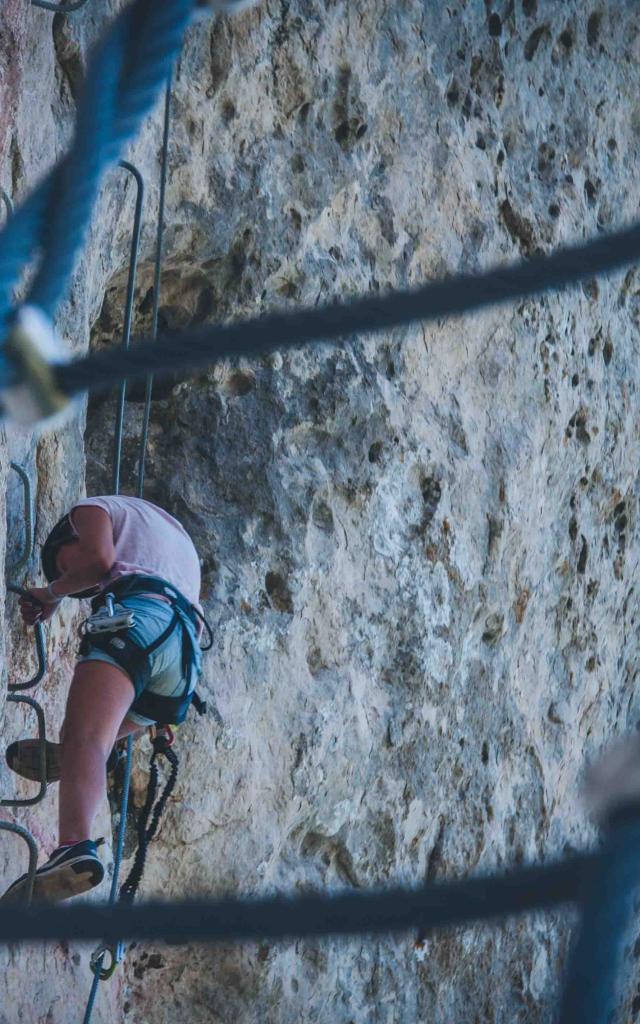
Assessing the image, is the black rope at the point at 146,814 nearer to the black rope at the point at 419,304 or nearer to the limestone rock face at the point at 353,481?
the limestone rock face at the point at 353,481

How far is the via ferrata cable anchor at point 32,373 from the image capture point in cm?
87

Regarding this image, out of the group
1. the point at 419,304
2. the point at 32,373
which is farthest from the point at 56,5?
the point at 419,304

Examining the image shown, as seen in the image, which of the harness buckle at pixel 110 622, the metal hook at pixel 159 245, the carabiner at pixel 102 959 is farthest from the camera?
the metal hook at pixel 159 245

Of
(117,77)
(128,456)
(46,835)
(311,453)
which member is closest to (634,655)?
(311,453)

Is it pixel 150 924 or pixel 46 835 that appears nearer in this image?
pixel 150 924

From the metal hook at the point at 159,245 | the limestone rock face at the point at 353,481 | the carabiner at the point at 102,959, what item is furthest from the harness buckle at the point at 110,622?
the metal hook at the point at 159,245

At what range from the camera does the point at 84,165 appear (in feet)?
3.00

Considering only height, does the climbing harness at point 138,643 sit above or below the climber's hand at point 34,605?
below

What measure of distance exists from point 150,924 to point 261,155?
3080 mm

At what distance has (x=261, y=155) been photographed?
354 centimetres

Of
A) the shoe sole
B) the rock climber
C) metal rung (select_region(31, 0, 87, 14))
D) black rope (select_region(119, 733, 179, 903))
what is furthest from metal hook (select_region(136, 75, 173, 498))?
the shoe sole

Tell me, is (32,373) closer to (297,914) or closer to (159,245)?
(297,914)

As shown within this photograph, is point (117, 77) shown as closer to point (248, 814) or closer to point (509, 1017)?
point (248, 814)

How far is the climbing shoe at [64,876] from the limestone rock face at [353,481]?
0.61 meters
